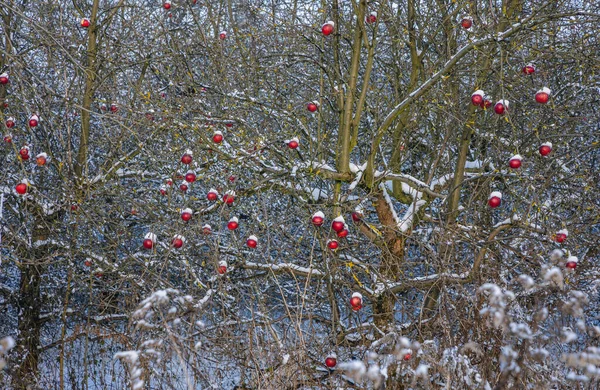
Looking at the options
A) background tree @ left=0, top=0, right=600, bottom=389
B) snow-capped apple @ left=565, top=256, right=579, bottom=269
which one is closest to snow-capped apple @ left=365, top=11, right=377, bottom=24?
background tree @ left=0, top=0, right=600, bottom=389

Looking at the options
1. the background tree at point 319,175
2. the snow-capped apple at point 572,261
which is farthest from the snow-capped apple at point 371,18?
the snow-capped apple at point 572,261

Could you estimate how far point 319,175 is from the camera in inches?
182

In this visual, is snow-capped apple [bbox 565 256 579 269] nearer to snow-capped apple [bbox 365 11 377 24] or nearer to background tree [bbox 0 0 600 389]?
background tree [bbox 0 0 600 389]

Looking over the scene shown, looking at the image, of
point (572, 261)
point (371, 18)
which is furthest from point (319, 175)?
point (572, 261)

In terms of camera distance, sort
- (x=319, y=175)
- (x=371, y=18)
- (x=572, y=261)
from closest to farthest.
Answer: (x=572, y=261)
(x=371, y=18)
(x=319, y=175)

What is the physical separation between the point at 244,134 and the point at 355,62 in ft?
3.36

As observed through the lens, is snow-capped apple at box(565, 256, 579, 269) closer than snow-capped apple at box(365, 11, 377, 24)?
Yes

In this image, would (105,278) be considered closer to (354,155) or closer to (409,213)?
(354,155)

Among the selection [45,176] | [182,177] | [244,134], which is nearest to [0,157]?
[45,176]

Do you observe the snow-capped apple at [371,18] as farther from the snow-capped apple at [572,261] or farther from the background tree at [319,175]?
the snow-capped apple at [572,261]

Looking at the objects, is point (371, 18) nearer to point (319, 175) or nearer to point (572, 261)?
point (319, 175)

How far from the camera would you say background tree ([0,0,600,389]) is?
159 inches

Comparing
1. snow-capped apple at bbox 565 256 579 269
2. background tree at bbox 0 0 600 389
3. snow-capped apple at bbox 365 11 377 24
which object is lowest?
snow-capped apple at bbox 565 256 579 269

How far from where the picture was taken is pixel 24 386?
414 cm
